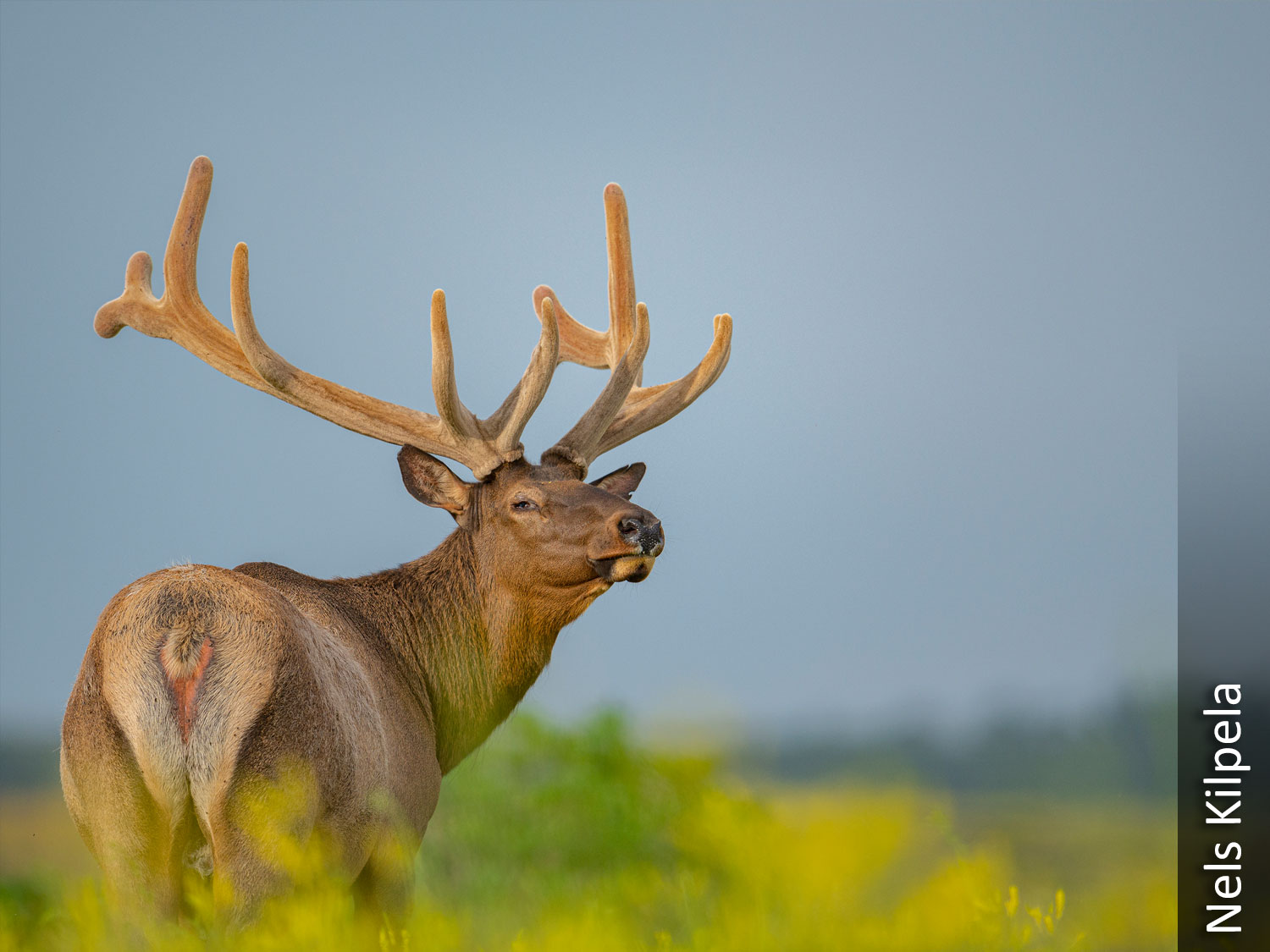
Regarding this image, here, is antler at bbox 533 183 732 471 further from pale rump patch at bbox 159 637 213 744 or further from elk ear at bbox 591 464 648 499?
pale rump patch at bbox 159 637 213 744

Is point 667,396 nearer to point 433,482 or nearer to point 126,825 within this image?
point 433,482

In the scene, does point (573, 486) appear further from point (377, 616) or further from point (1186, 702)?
point (1186, 702)

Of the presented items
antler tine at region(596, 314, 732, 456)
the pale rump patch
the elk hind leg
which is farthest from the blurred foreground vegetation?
antler tine at region(596, 314, 732, 456)

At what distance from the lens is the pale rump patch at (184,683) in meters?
3.78

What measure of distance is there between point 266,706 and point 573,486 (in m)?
2.37

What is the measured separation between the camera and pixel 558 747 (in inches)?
202

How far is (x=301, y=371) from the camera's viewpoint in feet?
20.7

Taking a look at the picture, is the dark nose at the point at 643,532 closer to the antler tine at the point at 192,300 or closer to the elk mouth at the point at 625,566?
the elk mouth at the point at 625,566

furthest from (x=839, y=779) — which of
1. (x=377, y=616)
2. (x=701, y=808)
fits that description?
(x=377, y=616)

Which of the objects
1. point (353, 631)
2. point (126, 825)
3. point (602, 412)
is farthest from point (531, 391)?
point (126, 825)

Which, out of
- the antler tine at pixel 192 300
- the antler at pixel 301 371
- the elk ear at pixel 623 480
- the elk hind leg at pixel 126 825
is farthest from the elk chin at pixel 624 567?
the elk hind leg at pixel 126 825

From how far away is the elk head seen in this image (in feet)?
18.9

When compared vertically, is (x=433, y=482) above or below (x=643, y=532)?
above

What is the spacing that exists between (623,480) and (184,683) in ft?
11.2
